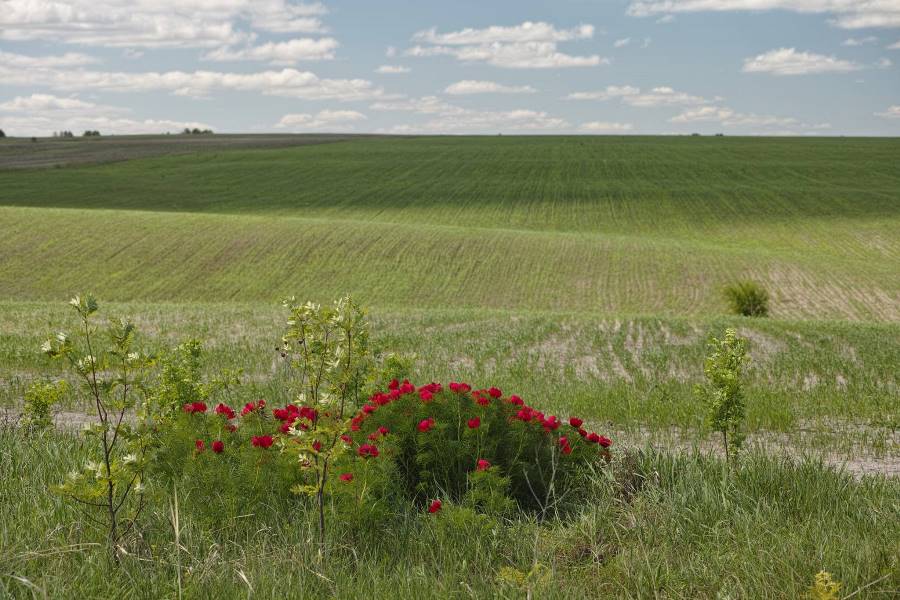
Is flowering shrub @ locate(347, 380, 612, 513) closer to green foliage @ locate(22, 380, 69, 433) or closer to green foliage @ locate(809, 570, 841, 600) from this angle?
green foliage @ locate(809, 570, 841, 600)

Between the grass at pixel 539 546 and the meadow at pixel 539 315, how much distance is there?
0.03 m

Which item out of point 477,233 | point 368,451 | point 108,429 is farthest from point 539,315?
point 477,233

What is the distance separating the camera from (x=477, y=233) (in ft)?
161

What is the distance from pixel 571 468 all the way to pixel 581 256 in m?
38.2

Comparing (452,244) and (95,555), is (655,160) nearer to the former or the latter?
(452,244)

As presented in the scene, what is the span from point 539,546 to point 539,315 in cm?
1821

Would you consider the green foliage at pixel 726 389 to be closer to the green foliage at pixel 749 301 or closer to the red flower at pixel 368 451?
the red flower at pixel 368 451

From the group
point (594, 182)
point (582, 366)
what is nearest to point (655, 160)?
point (594, 182)

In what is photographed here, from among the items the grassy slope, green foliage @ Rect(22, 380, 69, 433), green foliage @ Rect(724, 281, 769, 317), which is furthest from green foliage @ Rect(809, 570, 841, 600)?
the grassy slope

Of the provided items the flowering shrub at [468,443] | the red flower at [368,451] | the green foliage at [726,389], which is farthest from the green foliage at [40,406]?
the green foliage at [726,389]

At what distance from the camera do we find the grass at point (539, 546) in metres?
4.74

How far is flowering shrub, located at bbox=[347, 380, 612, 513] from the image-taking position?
22.1ft

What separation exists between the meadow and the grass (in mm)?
28

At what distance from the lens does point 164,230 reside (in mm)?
47125
